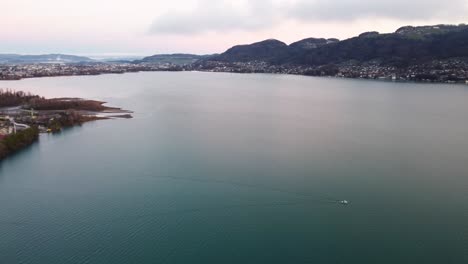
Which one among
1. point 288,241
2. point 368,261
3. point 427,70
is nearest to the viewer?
point 368,261

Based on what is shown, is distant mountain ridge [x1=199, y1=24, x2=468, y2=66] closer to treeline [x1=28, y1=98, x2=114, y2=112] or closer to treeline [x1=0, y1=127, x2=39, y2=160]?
treeline [x1=28, y1=98, x2=114, y2=112]

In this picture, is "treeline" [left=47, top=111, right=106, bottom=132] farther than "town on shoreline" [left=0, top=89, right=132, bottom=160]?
Yes

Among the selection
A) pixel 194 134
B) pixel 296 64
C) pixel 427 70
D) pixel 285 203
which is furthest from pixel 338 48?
pixel 285 203

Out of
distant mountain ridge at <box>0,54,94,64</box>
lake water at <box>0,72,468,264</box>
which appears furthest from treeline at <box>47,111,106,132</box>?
distant mountain ridge at <box>0,54,94,64</box>

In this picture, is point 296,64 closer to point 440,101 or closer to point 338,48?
point 338,48

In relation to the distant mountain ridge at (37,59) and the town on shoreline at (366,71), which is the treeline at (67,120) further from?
the distant mountain ridge at (37,59)

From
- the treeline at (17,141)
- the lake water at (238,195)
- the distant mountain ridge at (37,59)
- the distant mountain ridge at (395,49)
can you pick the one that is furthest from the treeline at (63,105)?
the distant mountain ridge at (37,59)

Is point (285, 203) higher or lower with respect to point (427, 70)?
lower
